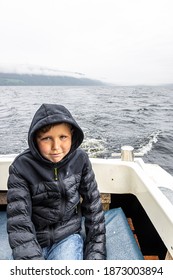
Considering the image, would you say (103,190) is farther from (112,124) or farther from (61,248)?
(112,124)

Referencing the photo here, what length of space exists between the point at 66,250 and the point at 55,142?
60 cm

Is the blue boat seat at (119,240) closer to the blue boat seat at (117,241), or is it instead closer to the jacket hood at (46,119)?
the blue boat seat at (117,241)

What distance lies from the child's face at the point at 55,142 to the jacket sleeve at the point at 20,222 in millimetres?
205

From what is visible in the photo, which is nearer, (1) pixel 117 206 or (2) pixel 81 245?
(2) pixel 81 245

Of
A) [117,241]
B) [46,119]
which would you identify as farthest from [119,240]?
[46,119]

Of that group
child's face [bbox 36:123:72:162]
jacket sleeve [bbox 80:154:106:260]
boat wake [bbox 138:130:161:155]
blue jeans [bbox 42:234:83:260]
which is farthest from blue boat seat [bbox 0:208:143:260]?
boat wake [bbox 138:130:161:155]

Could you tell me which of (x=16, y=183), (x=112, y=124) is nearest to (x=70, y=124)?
(x=16, y=183)

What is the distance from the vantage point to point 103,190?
1936 millimetres

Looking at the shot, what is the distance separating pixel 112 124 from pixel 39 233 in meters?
10.9

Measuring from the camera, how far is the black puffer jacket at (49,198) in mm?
1261

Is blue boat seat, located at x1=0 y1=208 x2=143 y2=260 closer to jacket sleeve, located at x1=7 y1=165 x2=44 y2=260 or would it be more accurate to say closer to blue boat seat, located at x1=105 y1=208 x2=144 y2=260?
blue boat seat, located at x1=105 y1=208 x2=144 y2=260

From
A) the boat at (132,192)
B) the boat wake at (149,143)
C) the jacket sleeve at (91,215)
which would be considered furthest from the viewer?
the boat wake at (149,143)

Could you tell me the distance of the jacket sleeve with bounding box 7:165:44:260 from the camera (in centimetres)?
123

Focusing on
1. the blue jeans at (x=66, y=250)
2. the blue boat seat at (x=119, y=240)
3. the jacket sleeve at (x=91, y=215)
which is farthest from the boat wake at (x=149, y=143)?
the blue jeans at (x=66, y=250)
